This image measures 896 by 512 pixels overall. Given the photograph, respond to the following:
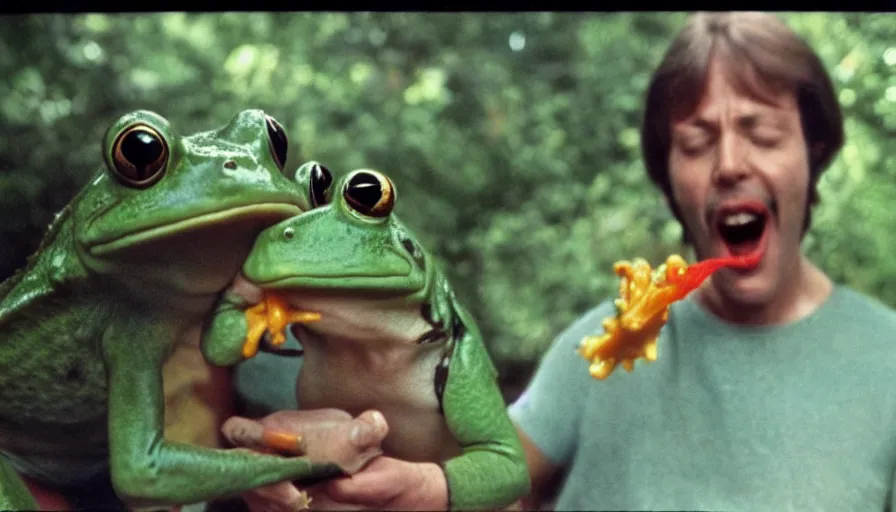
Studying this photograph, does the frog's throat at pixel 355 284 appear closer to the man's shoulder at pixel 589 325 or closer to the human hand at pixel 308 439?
the human hand at pixel 308 439

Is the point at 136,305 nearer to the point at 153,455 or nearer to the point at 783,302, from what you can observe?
the point at 153,455

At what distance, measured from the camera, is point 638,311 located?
25.5 inches

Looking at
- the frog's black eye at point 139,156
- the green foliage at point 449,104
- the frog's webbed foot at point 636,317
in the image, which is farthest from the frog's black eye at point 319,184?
the green foliage at point 449,104

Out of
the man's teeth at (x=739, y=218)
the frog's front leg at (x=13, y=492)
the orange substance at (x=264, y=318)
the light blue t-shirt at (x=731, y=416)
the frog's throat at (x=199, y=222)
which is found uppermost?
the frog's throat at (x=199, y=222)

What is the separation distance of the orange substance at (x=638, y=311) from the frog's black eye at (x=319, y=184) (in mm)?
234

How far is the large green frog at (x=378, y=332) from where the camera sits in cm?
52

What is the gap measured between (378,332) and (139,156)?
19cm

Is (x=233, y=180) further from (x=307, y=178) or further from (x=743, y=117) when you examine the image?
(x=743, y=117)

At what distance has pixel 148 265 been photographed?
523mm

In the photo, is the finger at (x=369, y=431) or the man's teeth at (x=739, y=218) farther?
the man's teeth at (x=739, y=218)

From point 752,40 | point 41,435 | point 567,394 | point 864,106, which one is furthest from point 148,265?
Result: point 864,106

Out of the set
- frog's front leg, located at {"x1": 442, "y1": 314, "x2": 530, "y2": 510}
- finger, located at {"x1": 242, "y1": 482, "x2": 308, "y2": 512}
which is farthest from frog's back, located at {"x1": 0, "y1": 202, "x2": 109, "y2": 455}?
frog's front leg, located at {"x1": 442, "y1": 314, "x2": 530, "y2": 510}

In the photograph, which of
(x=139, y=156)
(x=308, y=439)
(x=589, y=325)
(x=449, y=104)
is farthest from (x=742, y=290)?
(x=449, y=104)

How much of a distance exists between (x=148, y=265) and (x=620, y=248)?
84 cm
